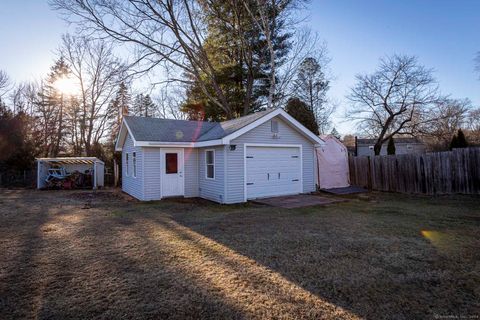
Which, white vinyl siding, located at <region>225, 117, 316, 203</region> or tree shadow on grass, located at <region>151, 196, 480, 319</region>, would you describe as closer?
tree shadow on grass, located at <region>151, 196, 480, 319</region>

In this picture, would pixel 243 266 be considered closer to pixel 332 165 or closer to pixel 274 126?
pixel 274 126

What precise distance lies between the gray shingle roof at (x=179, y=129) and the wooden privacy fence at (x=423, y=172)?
21.2 feet

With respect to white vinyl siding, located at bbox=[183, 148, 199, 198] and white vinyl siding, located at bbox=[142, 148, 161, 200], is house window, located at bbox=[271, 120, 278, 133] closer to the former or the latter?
white vinyl siding, located at bbox=[183, 148, 199, 198]

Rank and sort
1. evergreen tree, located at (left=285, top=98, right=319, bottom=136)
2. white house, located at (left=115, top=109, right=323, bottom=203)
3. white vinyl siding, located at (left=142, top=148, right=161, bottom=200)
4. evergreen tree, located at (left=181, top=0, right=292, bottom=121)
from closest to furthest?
white house, located at (left=115, top=109, right=323, bottom=203) < white vinyl siding, located at (left=142, top=148, right=161, bottom=200) < evergreen tree, located at (left=181, top=0, right=292, bottom=121) < evergreen tree, located at (left=285, top=98, right=319, bottom=136)

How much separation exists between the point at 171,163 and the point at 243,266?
26.5 feet

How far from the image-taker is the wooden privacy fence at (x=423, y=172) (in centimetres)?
1035

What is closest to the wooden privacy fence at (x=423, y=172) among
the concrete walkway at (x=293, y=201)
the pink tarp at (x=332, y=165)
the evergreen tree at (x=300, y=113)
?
the pink tarp at (x=332, y=165)

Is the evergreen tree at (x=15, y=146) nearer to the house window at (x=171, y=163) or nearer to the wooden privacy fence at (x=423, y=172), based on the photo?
the house window at (x=171, y=163)

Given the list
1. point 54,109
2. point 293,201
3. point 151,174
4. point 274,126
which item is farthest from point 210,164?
point 54,109

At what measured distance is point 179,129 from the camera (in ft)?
42.3

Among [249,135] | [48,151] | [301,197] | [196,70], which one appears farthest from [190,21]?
[48,151]

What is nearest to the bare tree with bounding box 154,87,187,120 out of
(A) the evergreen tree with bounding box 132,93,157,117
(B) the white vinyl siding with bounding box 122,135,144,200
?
(A) the evergreen tree with bounding box 132,93,157,117

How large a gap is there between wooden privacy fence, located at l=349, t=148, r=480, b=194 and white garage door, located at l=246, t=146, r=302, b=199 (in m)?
4.14

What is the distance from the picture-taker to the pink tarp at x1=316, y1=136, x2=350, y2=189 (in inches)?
532
